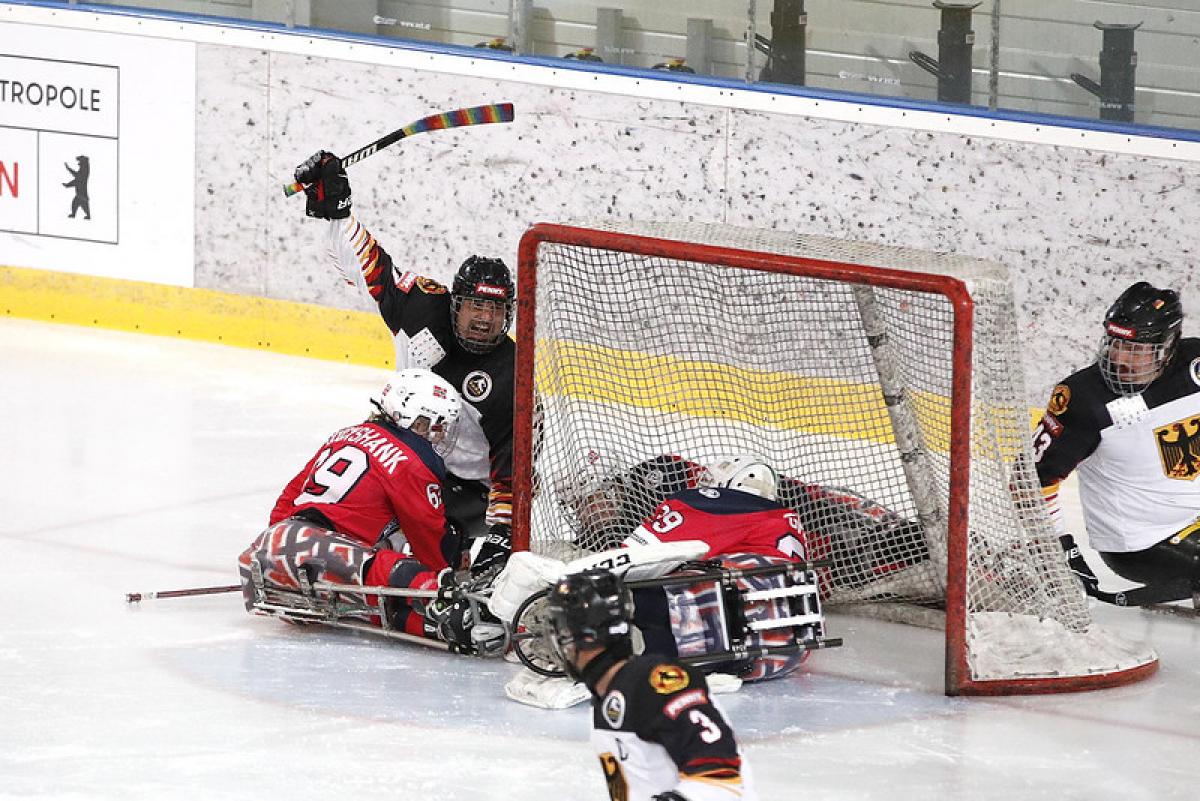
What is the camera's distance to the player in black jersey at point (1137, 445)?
566 cm

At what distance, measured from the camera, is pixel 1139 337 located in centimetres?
562

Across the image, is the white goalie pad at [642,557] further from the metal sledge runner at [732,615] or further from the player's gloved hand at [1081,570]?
the player's gloved hand at [1081,570]

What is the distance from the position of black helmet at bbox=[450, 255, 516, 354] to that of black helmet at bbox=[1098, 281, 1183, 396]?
1.71 metres

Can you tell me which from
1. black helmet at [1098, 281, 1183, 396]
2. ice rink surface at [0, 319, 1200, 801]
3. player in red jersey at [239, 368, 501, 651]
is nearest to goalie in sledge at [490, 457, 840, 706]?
ice rink surface at [0, 319, 1200, 801]

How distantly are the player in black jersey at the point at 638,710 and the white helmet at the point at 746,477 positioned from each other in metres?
2.29

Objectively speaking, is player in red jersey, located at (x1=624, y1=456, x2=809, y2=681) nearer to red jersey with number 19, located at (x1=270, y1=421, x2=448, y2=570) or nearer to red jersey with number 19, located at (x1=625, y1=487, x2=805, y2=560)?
red jersey with number 19, located at (x1=625, y1=487, x2=805, y2=560)

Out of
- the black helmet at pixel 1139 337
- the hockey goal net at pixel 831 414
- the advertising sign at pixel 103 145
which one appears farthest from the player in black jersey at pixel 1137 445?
the advertising sign at pixel 103 145

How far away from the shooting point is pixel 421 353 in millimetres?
6301

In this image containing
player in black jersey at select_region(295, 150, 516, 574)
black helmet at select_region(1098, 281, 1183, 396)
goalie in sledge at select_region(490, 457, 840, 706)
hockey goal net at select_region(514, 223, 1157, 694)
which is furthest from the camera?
player in black jersey at select_region(295, 150, 516, 574)

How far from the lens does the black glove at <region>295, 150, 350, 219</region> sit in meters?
6.27

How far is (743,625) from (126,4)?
5.96 meters

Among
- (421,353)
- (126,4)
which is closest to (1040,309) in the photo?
(421,353)

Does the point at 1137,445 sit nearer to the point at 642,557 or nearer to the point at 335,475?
the point at 642,557

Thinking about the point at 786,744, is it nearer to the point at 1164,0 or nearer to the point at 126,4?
the point at 1164,0
